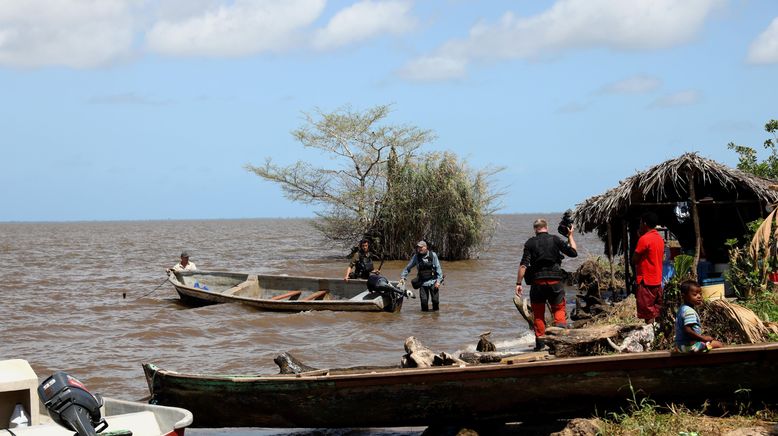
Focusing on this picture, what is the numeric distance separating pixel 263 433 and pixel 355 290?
886 centimetres

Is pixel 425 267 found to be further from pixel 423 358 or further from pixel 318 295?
pixel 423 358

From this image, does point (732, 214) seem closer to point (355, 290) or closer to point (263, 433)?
point (355, 290)

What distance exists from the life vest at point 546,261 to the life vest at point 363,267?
7723mm

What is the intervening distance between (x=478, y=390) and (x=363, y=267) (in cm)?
1072

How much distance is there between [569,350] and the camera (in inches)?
319

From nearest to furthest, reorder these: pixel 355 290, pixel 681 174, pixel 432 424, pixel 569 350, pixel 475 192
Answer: pixel 432 424 → pixel 569 350 → pixel 681 174 → pixel 355 290 → pixel 475 192

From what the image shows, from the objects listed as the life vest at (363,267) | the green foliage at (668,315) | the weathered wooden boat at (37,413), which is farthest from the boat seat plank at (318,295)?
the weathered wooden boat at (37,413)

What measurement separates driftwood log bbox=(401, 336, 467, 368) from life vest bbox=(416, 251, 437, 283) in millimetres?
6652

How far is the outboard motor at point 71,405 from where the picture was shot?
6.30m

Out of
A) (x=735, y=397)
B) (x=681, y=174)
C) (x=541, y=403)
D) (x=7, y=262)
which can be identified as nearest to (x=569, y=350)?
(x=541, y=403)

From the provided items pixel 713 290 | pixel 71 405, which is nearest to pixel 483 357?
pixel 71 405

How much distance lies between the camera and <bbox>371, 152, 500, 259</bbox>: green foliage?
31422 mm

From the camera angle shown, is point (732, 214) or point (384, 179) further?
point (384, 179)

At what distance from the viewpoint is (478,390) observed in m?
7.22
